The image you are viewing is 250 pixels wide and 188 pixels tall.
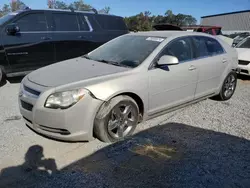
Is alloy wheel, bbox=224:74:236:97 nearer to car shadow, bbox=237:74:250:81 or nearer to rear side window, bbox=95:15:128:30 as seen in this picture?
car shadow, bbox=237:74:250:81

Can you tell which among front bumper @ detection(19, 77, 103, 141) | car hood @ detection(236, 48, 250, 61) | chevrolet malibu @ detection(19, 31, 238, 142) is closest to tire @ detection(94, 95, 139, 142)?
chevrolet malibu @ detection(19, 31, 238, 142)

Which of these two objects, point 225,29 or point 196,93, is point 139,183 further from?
point 225,29

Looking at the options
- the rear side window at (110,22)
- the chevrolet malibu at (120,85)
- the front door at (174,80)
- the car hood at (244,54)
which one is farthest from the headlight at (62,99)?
the car hood at (244,54)

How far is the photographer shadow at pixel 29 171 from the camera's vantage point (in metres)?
2.66

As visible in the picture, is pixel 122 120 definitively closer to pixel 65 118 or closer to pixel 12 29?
pixel 65 118

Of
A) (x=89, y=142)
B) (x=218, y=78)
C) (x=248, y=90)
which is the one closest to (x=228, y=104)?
(x=218, y=78)

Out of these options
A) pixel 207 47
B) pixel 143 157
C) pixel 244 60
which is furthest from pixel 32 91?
pixel 244 60

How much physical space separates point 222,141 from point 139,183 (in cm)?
163

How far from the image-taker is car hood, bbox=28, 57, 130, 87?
331 cm

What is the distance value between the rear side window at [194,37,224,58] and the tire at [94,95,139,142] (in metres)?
1.83

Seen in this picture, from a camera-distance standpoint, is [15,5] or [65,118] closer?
[65,118]

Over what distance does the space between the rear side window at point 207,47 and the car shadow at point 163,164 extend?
163cm

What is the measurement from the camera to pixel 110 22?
795 centimetres

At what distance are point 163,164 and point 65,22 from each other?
17.3 feet
